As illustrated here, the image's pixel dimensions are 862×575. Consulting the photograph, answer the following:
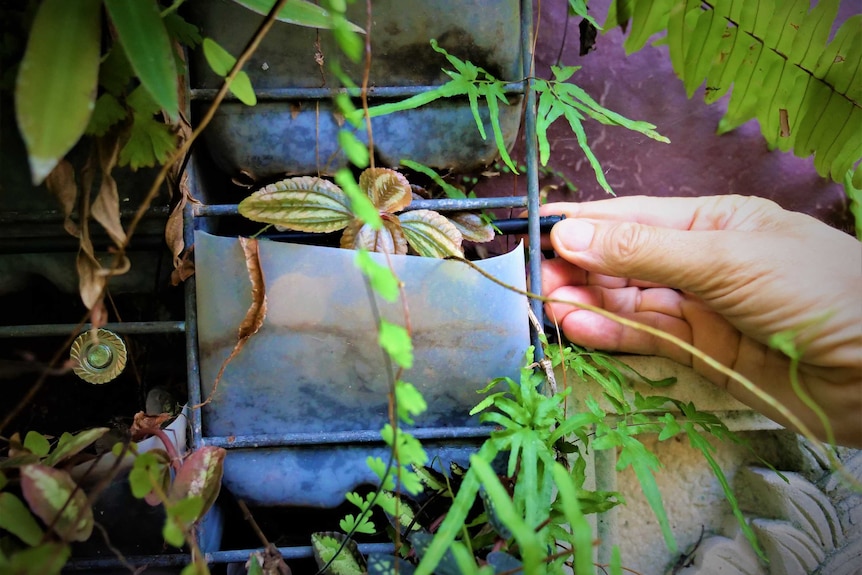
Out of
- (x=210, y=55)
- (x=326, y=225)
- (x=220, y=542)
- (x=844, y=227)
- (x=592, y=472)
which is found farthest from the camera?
(x=844, y=227)

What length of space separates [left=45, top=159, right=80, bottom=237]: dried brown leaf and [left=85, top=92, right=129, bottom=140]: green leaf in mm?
87

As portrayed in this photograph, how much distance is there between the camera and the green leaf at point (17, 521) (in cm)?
74

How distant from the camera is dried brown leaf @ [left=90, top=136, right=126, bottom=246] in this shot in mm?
827

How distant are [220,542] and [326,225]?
0.68 m

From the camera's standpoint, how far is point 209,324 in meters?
1.02

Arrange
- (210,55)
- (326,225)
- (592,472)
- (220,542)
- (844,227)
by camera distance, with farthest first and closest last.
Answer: (844,227) < (592,472) < (220,542) < (326,225) < (210,55)

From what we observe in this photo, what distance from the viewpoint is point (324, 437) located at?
3.43 ft

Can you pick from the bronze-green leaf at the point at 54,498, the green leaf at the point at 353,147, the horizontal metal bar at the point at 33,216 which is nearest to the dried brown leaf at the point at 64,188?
the horizontal metal bar at the point at 33,216

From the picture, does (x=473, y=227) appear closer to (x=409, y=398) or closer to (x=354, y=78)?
(x=354, y=78)

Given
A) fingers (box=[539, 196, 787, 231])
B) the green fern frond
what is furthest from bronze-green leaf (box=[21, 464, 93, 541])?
the green fern frond

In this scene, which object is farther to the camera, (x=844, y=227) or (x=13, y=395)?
(x=844, y=227)

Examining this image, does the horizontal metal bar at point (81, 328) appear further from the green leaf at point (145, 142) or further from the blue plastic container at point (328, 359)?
the green leaf at point (145, 142)

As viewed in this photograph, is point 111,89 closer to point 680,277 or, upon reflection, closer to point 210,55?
point 210,55

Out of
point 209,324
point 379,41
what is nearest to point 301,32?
point 379,41
